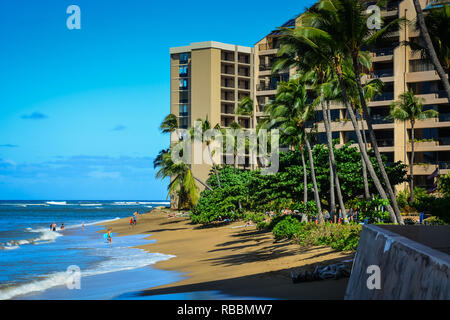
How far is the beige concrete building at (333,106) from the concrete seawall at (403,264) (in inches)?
1018

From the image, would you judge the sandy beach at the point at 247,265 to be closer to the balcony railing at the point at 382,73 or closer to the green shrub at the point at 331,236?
the green shrub at the point at 331,236

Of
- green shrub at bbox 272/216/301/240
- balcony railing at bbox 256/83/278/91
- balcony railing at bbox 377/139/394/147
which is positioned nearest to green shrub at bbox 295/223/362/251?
green shrub at bbox 272/216/301/240

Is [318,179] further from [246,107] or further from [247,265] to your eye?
[246,107]

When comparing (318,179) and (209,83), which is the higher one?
(209,83)

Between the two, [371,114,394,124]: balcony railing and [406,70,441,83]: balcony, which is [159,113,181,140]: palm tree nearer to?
[371,114,394,124]: balcony railing

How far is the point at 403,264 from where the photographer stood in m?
7.48

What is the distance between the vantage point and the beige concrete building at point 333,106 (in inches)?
2135

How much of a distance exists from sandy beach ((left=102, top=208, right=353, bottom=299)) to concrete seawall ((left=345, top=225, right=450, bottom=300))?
2.39 m

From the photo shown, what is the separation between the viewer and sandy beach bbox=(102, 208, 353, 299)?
1431 cm

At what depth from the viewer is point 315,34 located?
65.7ft

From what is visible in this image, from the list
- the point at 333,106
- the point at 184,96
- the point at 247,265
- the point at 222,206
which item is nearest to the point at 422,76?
the point at 333,106

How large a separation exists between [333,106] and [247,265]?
4222 cm
